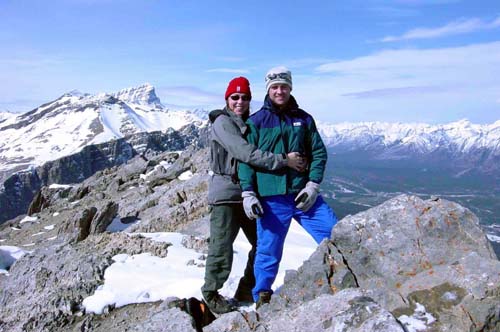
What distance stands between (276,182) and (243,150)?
90 cm

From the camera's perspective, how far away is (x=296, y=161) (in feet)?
26.4

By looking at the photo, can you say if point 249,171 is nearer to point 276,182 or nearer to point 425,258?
point 276,182

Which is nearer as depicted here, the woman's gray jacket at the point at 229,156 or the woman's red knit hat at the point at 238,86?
the woman's gray jacket at the point at 229,156

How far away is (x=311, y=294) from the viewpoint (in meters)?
7.49

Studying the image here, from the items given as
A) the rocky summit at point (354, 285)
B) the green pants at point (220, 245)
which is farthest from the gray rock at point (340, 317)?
the green pants at point (220, 245)

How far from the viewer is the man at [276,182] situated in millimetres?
8078

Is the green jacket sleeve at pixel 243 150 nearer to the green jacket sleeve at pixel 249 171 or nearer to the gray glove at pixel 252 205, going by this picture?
the green jacket sleeve at pixel 249 171

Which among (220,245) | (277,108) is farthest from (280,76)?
(220,245)

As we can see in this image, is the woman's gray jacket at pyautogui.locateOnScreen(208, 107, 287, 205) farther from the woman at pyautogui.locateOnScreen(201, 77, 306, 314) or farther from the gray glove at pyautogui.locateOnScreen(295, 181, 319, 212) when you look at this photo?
the gray glove at pyautogui.locateOnScreen(295, 181, 319, 212)

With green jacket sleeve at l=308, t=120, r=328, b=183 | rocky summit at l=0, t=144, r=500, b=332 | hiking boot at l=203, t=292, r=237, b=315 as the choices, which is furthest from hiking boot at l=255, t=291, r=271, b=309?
green jacket sleeve at l=308, t=120, r=328, b=183

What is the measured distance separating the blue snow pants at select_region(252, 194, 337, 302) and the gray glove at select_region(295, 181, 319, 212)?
0.77ft

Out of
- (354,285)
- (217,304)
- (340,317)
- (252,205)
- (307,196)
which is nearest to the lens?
(340,317)

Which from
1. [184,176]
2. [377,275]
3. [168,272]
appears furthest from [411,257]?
[184,176]

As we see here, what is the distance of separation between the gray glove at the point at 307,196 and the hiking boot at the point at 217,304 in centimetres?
252
